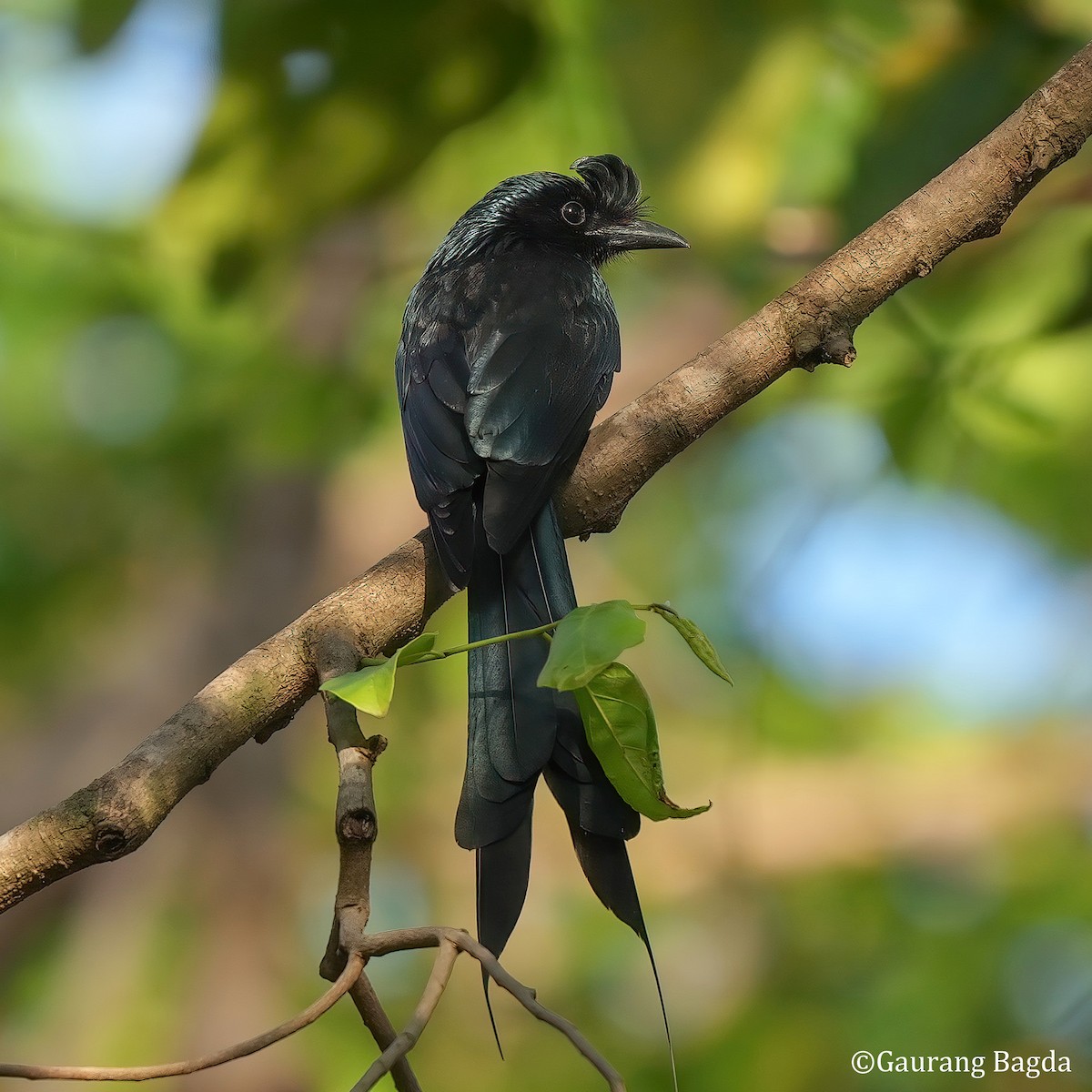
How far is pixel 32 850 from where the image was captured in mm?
1578

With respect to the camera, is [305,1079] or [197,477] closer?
[305,1079]

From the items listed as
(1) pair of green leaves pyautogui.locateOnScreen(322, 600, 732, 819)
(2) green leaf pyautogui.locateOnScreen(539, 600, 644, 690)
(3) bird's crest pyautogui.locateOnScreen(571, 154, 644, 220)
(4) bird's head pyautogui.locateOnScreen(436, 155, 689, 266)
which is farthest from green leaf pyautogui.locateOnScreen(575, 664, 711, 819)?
(3) bird's crest pyautogui.locateOnScreen(571, 154, 644, 220)

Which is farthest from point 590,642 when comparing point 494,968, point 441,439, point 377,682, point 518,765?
point 441,439

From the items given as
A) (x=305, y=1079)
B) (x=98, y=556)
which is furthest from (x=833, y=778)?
(x=98, y=556)

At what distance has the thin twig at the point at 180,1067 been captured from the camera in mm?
1170

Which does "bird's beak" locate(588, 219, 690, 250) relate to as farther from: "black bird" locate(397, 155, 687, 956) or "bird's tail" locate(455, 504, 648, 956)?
"bird's tail" locate(455, 504, 648, 956)

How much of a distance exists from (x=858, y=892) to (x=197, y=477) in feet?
12.0

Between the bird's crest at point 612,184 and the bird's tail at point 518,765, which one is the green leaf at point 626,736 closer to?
the bird's tail at point 518,765

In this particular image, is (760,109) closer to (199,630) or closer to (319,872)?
(199,630)

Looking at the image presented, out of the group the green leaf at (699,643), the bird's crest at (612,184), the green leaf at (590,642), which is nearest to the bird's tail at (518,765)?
the green leaf at (699,643)

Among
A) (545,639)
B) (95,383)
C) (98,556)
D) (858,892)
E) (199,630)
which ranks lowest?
(545,639)

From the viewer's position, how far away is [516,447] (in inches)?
92.2

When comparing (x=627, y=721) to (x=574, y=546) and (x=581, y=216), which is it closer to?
(x=581, y=216)

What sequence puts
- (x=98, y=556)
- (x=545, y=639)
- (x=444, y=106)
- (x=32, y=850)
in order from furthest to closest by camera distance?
1. (x=98, y=556)
2. (x=444, y=106)
3. (x=545, y=639)
4. (x=32, y=850)
